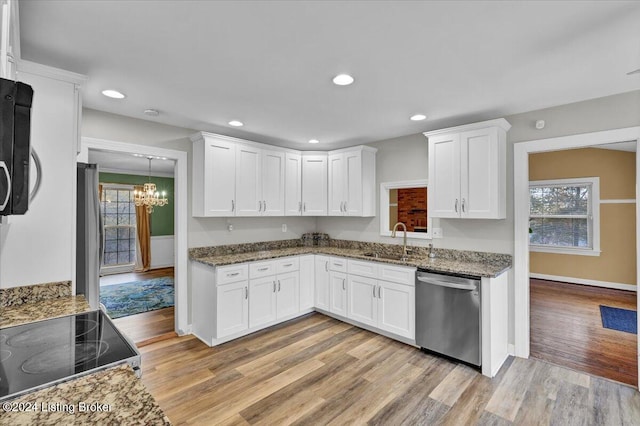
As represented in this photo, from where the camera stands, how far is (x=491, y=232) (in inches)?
130

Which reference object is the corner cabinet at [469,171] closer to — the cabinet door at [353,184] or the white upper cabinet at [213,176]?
the cabinet door at [353,184]

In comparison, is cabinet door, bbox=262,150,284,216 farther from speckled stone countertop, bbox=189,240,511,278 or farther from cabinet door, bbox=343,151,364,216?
cabinet door, bbox=343,151,364,216

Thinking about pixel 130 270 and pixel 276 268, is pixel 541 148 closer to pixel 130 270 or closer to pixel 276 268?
pixel 276 268

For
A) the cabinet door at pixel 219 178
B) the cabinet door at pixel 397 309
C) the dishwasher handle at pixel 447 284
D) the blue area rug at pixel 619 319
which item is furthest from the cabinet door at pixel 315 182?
the blue area rug at pixel 619 319

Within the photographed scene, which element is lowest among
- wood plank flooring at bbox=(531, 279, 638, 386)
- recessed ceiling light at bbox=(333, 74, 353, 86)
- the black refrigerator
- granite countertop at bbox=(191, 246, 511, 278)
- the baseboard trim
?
wood plank flooring at bbox=(531, 279, 638, 386)

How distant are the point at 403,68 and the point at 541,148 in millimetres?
1818

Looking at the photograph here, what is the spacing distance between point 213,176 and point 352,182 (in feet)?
6.17

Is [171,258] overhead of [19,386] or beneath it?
beneath

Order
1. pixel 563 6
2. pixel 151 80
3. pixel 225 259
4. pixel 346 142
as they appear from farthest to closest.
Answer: pixel 346 142
pixel 225 259
pixel 151 80
pixel 563 6

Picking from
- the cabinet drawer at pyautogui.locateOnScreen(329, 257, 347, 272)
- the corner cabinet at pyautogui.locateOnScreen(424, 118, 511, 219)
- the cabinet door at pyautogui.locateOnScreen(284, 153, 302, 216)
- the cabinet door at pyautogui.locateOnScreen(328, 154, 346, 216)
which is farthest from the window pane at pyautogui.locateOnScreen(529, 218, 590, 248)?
the cabinet door at pyautogui.locateOnScreen(284, 153, 302, 216)

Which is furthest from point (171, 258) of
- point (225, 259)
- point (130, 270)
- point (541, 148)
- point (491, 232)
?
point (541, 148)

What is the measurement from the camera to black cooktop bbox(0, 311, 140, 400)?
98cm

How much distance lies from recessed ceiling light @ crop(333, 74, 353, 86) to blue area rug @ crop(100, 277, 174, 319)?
14.1 feet

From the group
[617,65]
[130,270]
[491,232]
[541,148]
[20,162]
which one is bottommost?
[130,270]
